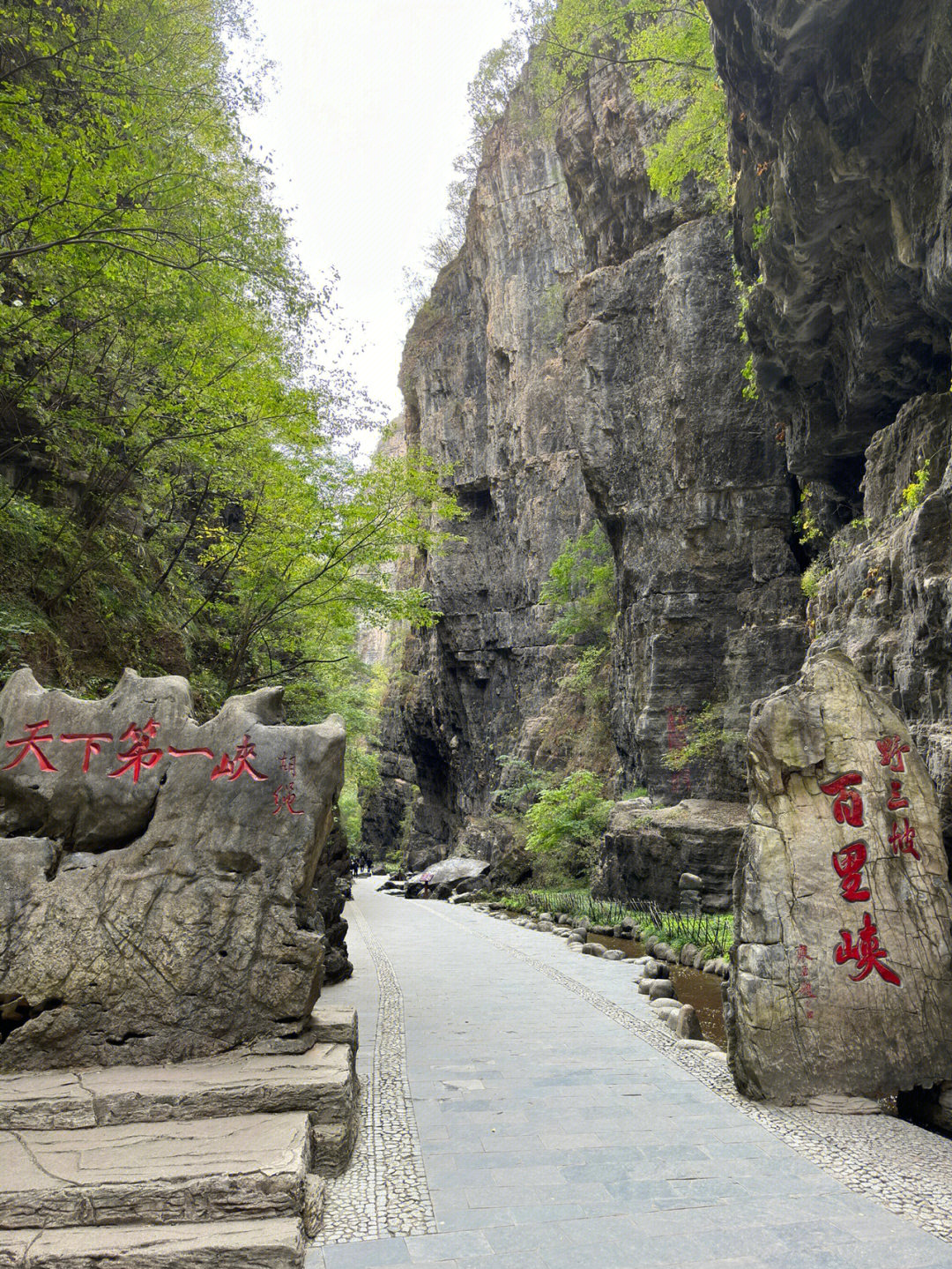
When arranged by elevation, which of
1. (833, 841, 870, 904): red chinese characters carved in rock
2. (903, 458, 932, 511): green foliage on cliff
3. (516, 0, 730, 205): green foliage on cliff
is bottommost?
(833, 841, 870, 904): red chinese characters carved in rock

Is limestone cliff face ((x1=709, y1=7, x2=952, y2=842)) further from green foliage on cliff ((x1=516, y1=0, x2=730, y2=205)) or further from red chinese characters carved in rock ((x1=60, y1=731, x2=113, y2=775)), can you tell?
red chinese characters carved in rock ((x1=60, y1=731, x2=113, y2=775))

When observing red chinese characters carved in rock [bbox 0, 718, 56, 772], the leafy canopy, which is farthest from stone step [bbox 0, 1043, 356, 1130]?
the leafy canopy

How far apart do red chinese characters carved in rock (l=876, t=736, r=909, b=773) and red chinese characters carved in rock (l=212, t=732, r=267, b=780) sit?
3937mm

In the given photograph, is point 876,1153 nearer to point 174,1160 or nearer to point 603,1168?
point 603,1168

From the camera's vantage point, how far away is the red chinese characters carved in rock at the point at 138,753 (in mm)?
4637

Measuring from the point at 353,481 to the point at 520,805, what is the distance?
13.7m

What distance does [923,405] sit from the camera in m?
8.05

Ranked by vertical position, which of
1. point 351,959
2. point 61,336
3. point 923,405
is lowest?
point 351,959

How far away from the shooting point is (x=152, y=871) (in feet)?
14.4

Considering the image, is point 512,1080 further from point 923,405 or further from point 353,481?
point 353,481

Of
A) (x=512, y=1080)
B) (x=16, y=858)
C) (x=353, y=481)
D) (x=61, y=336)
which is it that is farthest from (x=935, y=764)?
(x=61, y=336)

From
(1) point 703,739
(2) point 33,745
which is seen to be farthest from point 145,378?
(1) point 703,739

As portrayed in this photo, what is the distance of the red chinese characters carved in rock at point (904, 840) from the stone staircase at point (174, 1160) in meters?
3.52

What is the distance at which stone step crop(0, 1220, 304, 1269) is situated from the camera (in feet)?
8.57
